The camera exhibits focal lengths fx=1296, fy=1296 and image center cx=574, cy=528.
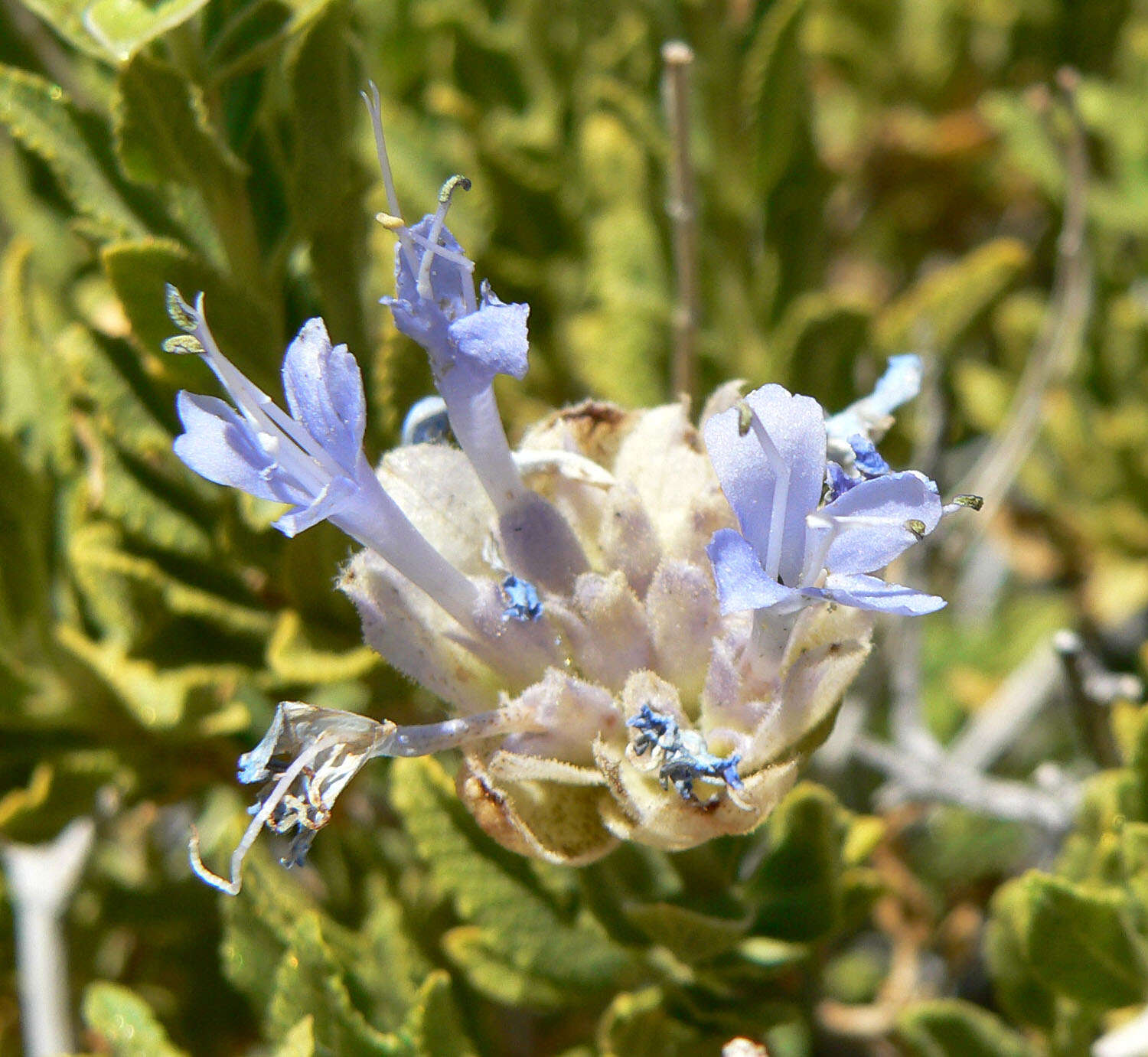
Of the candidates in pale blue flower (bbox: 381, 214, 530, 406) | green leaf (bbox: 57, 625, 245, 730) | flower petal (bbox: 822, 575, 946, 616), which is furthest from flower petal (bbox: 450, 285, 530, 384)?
green leaf (bbox: 57, 625, 245, 730)

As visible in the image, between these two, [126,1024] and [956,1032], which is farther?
[956,1032]

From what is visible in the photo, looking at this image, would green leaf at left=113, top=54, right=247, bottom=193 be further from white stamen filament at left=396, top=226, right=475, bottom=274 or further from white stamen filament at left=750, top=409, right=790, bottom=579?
white stamen filament at left=750, top=409, right=790, bottom=579

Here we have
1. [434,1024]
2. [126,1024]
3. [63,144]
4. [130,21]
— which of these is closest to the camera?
[130,21]

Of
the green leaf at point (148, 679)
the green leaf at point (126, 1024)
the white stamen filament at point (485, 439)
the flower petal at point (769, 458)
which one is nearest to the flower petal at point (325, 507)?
the white stamen filament at point (485, 439)

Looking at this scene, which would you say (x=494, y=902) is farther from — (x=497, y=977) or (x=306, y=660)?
(x=306, y=660)

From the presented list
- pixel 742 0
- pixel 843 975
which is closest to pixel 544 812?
pixel 843 975

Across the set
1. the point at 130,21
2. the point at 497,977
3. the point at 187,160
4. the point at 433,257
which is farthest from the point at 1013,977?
the point at 130,21
